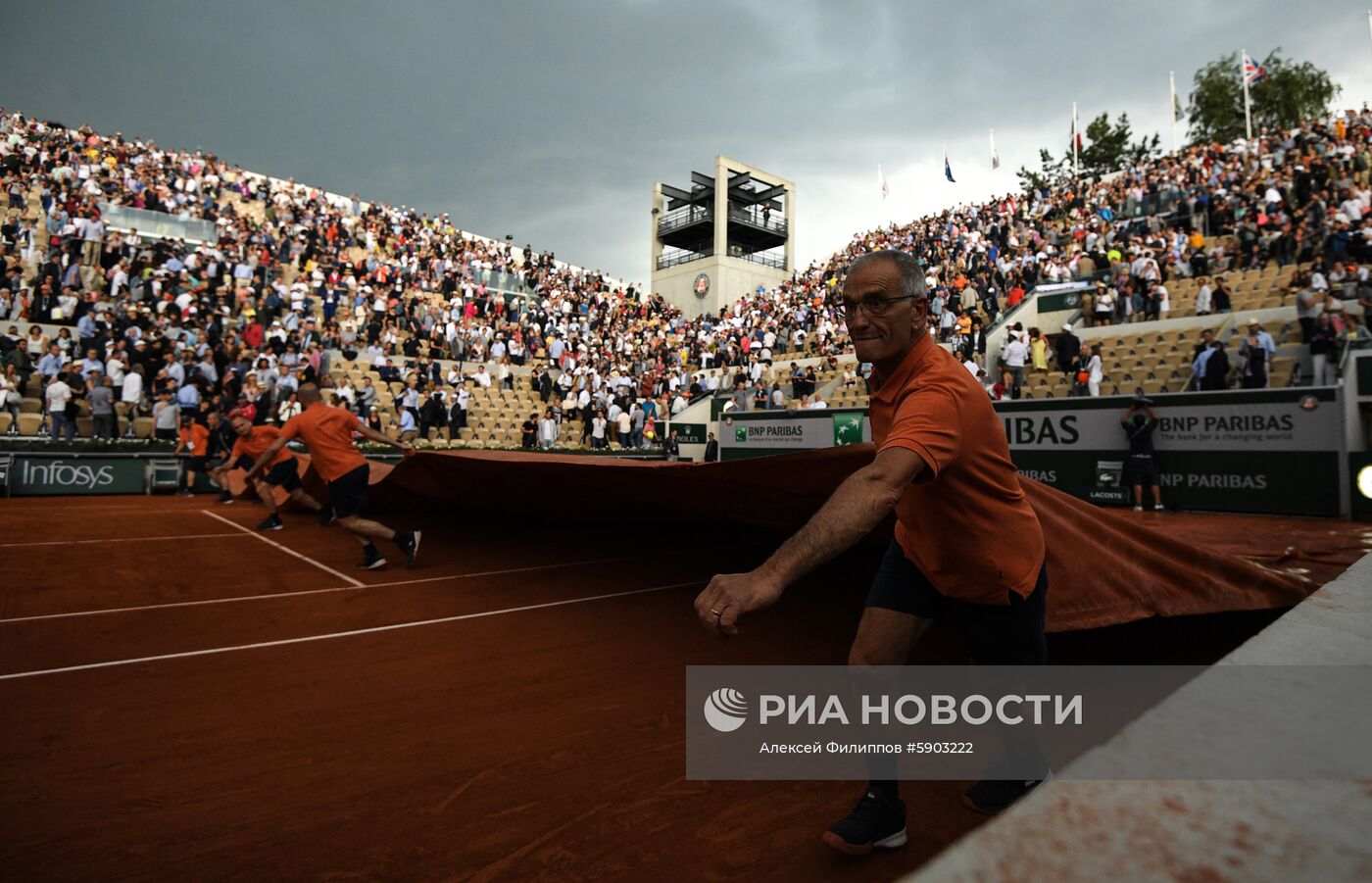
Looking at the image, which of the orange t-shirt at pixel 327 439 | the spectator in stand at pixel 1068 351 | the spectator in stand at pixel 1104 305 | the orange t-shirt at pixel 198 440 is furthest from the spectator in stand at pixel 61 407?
the spectator in stand at pixel 1104 305

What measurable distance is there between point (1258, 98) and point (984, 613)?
5478 cm

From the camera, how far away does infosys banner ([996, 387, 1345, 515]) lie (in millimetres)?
10133

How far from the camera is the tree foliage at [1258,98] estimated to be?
137 feet

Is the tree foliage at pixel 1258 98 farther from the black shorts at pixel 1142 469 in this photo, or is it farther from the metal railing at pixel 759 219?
the black shorts at pixel 1142 469

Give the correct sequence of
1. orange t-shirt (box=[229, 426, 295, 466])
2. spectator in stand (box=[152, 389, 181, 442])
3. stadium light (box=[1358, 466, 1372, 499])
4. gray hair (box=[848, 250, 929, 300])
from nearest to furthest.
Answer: gray hair (box=[848, 250, 929, 300]) → stadium light (box=[1358, 466, 1372, 499]) → orange t-shirt (box=[229, 426, 295, 466]) → spectator in stand (box=[152, 389, 181, 442])

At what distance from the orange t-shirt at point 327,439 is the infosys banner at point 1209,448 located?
894 cm

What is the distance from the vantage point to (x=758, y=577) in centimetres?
187

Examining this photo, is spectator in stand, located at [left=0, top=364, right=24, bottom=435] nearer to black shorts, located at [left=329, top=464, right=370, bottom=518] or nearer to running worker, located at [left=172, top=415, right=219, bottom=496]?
running worker, located at [left=172, top=415, right=219, bottom=496]

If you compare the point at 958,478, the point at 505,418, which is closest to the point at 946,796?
the point at 958,478

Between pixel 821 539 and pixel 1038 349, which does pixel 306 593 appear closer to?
pixel 821 539

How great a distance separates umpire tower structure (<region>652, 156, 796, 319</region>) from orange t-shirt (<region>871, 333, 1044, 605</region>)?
1663 inches

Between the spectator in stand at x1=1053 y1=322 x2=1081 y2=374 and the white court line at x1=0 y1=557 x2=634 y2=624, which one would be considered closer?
A: the white court line at x1=0 y1=557 x2=634 y2=624

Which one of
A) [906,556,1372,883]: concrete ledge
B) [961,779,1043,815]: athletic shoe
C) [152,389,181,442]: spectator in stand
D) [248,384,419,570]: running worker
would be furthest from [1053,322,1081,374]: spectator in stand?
[152,389,181,442]: spectator in stand

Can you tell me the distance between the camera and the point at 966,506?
2.43 m
